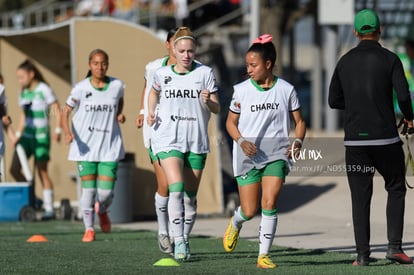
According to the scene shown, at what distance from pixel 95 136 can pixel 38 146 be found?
411cm

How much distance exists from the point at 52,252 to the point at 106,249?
689 mm

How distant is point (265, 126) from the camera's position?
31.9 feet

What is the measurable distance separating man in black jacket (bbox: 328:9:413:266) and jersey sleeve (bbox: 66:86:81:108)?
13.8ft

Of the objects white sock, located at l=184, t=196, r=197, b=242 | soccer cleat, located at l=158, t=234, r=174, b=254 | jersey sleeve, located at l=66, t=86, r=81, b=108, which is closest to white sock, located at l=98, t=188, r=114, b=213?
jersey sleeve, located at l=66, t=86, r=81, b=108

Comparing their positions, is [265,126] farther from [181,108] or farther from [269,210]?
[181,108]

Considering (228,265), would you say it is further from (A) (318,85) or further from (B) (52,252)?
(A) (318,85)

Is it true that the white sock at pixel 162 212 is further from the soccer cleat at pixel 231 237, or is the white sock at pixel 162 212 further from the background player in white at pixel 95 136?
the background player in white at pixel 95 136

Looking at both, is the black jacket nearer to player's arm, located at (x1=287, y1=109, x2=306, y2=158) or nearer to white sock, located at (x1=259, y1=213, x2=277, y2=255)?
player's arm, located at (x1=287, y1=109, x2=306, y2=158)

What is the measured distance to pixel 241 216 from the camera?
10.2 meters

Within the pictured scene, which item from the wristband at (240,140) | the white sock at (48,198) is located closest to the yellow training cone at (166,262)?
the wristband at (240,140)

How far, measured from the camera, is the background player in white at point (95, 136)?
1292 centimetres

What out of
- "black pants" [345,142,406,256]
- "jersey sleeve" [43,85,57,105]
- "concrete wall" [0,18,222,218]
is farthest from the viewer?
"jersey sleeve" [43,85,57,105]

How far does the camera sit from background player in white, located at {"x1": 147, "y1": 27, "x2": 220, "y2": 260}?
397 inches

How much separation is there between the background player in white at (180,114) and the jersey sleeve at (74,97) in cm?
284
